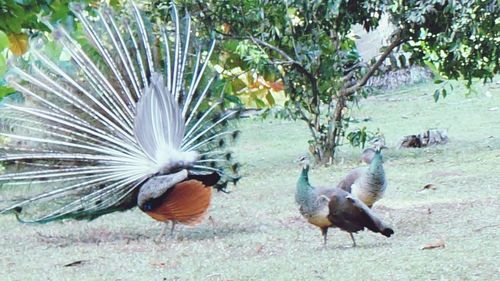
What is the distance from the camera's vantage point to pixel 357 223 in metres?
5.22

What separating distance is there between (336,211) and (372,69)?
4.64 meters

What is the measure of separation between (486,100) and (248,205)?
7.66 metres

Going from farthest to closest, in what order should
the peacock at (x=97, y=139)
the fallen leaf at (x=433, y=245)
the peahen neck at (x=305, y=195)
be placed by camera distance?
the peacock at (x=97, y=139)
the peahen neck at (x=305, y=195)
the fallen leaf at (x=433, y=245)

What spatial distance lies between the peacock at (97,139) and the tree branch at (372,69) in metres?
3.56

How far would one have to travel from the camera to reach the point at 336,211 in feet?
17.2

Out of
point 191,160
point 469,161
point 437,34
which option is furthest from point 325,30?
point 191,160

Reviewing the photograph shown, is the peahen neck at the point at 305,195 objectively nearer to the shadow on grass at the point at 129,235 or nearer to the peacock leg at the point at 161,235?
the shadow on grass at the point at 129,235

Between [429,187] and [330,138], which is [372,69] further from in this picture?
[429,187]

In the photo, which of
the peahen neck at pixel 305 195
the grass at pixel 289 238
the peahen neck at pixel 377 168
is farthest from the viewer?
the peahen neck at pixel 377 168

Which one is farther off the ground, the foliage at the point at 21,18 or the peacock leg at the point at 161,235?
the foliage at the point at 21,18

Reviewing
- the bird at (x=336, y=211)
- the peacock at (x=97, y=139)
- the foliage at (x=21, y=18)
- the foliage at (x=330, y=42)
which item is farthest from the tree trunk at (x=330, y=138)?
the foliage at (x=21, y=18)

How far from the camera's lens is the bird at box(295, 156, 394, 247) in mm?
5184

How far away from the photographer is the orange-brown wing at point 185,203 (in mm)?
5957

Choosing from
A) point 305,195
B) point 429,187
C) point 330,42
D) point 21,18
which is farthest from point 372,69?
point 21,18
